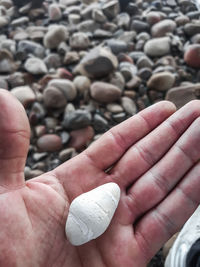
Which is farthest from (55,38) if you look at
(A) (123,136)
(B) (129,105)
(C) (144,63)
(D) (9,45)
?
(A) (123,136)

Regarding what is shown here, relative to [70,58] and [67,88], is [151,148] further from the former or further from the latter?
[70,58]

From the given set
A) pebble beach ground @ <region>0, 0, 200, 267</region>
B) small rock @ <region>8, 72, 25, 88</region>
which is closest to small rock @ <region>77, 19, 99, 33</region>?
pebble beach ground @ <region>0, 0, 200, 267</region>

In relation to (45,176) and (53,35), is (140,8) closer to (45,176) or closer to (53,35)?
(53,35)

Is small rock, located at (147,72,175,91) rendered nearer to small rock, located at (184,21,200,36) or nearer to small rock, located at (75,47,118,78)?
small rock, located at (75,47,118,78)

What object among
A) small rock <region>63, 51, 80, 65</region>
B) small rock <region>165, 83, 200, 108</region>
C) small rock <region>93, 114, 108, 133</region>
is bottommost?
small rock <region>93, 114, 108, 133</region>

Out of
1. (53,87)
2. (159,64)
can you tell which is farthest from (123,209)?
(159,64)

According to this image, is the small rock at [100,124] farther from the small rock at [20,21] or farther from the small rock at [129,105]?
the small rock at [20,21]
